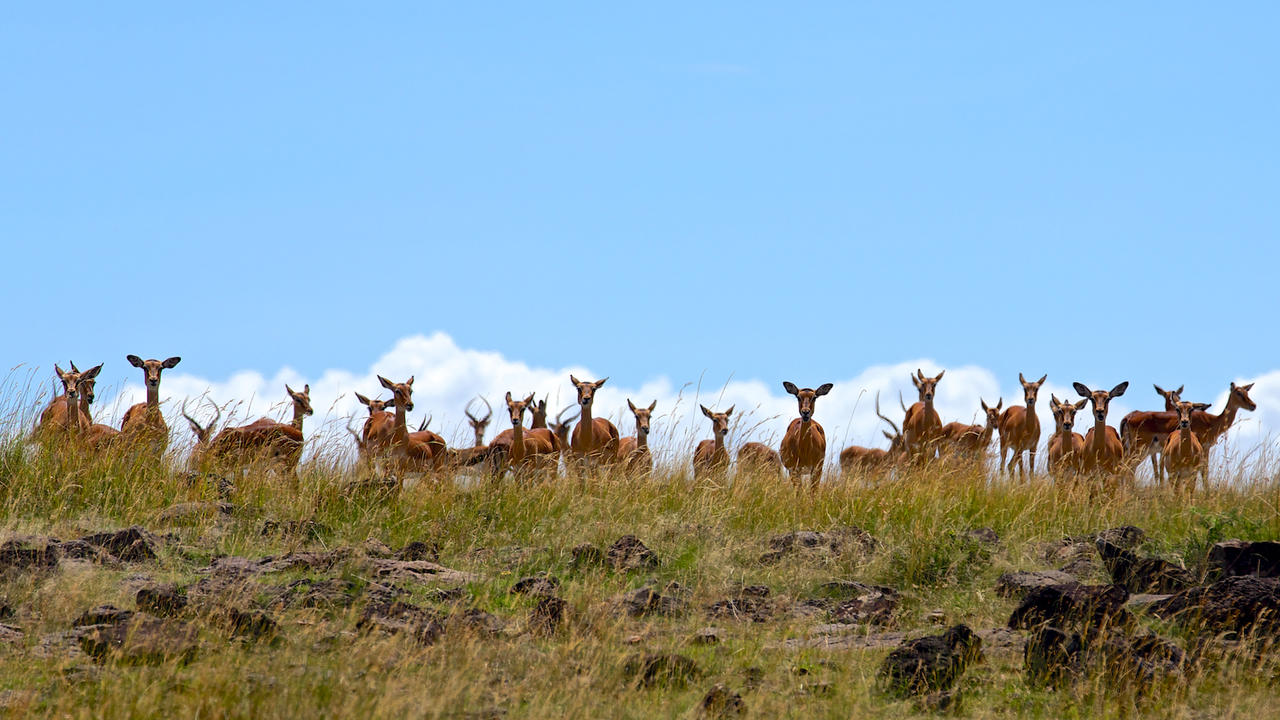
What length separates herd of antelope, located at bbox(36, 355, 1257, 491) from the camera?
15.4 m

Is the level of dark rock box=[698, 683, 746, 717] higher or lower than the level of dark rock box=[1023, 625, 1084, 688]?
lower

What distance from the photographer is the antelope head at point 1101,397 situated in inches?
769

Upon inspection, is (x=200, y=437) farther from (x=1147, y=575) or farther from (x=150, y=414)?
(x=1147, y=575)

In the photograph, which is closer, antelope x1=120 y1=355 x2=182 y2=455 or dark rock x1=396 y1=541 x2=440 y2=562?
dark rock x1=396 y1=541 x2=440 y2=562

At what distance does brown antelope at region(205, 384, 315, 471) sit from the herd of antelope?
25 mm

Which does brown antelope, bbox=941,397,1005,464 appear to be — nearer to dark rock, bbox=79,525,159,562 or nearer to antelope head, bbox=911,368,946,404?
antelope head, bbox=911,368,946,404

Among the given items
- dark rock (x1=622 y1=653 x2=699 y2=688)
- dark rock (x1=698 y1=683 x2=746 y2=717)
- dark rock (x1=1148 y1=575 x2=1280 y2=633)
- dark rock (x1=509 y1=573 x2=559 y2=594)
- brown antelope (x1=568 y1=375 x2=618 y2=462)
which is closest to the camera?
dark rock (x1=698 y1=683 x2=746 y2=717)

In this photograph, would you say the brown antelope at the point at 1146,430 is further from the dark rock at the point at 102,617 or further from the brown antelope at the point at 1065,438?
the dark rock at the point at 102,617

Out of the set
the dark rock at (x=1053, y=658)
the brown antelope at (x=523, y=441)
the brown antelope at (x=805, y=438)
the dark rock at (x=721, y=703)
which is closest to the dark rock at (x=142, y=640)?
the dark rock at (x=721, y=703)

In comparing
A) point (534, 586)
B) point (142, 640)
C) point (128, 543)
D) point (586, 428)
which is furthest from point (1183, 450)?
point (142, 640)

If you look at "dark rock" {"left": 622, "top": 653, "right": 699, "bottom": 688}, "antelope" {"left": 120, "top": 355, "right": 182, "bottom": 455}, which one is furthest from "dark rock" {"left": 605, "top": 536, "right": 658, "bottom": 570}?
"antelope" {"left": 120, "top": 355, "right": 182, "bottom": 455}

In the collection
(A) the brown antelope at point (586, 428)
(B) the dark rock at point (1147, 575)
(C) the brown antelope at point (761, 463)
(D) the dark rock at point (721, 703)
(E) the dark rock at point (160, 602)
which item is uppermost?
(A) the brown antelope at point (586, 428)

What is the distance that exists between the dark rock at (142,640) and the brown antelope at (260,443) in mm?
5767

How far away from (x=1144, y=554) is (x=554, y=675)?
20.2ft
